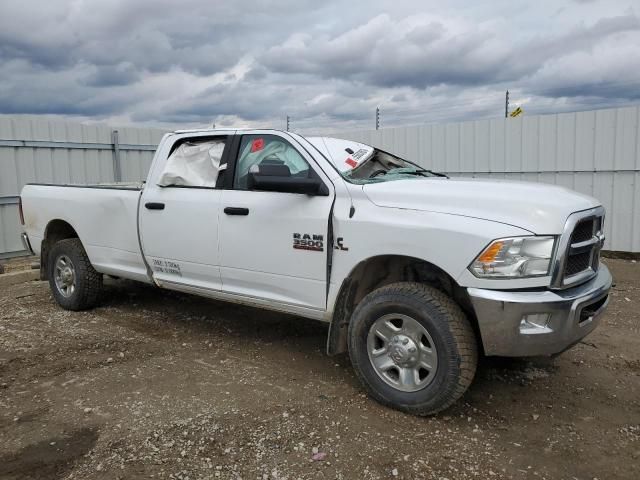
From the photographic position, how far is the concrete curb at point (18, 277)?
8.30 meters

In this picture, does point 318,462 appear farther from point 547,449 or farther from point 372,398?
point 547,449

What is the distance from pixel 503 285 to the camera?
316 centimetres

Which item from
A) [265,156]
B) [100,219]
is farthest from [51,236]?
[265,156]

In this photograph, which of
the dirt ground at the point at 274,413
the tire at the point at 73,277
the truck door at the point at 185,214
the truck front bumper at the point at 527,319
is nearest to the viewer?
the dirt ground at the point at 274,413

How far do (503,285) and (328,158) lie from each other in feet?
5.37

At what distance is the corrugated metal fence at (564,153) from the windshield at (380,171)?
510 centimetres

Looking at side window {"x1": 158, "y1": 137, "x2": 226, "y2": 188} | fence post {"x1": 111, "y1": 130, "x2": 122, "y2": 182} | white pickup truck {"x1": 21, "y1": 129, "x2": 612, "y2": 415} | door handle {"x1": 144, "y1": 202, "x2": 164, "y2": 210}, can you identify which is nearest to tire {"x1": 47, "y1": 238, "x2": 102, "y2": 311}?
white pickup truck {"x1": 21, "y1": 129, "x2": 612, "y2": 415}

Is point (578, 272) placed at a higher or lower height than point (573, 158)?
lower

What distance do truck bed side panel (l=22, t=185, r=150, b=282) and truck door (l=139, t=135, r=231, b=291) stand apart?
25 centimetres

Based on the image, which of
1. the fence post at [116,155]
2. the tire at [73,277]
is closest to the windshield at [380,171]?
the tire at [73,277]

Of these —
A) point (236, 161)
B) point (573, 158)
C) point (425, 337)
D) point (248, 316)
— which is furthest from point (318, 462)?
point (573, 158)

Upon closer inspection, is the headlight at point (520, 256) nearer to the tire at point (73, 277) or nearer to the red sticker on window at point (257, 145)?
the red sticker on window at point (257, 145)

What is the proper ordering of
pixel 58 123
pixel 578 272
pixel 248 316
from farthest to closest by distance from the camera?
1. pixel 58 123
2. pixel 248 316
3. pixel 578 272

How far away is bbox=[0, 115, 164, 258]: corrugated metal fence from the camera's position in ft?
33.1
